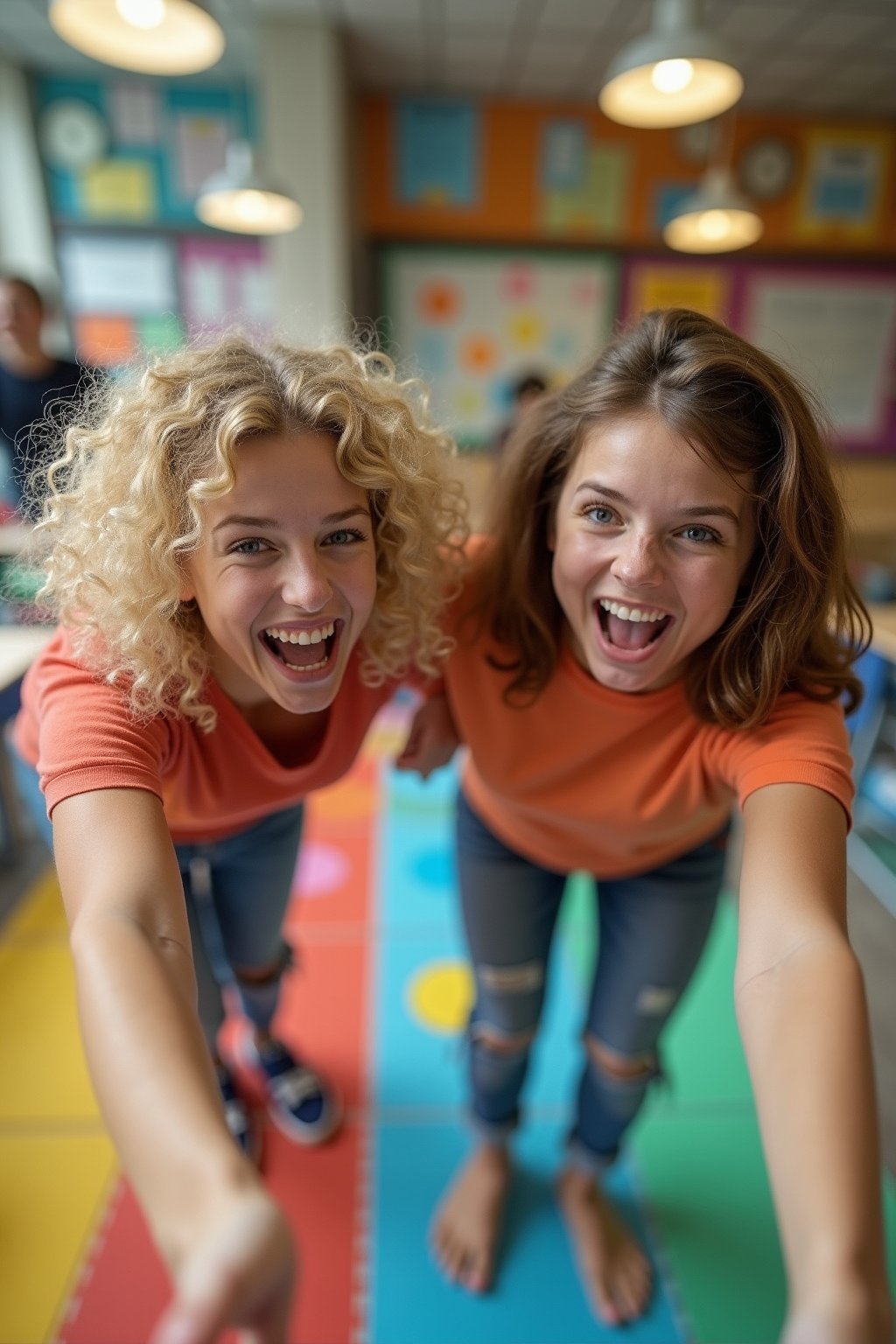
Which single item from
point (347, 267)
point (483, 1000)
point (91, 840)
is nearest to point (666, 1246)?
point (483, 1000)

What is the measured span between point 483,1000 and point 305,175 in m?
3.49

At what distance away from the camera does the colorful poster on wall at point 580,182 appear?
389 centimetres

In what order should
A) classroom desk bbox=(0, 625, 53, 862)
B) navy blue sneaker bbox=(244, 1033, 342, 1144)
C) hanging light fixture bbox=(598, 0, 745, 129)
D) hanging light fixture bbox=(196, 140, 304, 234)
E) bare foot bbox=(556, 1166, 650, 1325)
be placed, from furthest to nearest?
hanging light fixture bbox=(196, 140, 304, 234), hanging light fixture bbox=(598, 0, 745, 129), navy blue sneaker bbox=(244, 1033, 342, 1144), classroom desk bbox=(0, 625, 53, 862), bare foot bbox=(556, 1166, 650, 1325)

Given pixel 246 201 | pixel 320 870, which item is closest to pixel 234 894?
pixel 320 870

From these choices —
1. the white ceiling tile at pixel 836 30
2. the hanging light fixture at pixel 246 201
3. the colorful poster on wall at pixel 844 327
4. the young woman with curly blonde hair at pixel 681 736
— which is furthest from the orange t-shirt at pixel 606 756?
the colorful poster on wall at pixel 844 327

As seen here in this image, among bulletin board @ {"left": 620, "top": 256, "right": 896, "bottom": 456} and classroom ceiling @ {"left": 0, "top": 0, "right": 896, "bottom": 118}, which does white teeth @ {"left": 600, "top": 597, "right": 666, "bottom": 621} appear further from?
bulletin board @ {"left": 620, "top": 256, "right": 896, "bottom": 456}

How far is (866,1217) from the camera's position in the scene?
1.63 ft

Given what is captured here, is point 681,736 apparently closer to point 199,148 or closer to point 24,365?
point 24,365

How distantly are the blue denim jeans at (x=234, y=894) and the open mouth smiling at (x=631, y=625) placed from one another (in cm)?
57

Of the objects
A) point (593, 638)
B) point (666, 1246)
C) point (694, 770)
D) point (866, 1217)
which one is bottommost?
point (666, 1246)

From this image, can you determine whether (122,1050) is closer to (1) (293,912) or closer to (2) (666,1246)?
(2) (666,1246)

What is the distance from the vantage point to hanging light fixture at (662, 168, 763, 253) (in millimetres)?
2898

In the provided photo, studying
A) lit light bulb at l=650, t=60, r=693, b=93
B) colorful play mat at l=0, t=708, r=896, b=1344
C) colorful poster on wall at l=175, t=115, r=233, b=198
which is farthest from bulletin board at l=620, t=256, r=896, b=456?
colorful play mat at l=0, t=708, r=896, b=1344

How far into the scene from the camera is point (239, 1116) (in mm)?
1322
